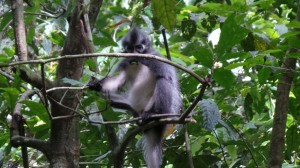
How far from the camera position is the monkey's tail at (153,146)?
3.34m

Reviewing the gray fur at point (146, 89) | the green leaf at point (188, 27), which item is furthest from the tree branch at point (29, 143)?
the green leaf at point (188, 27)

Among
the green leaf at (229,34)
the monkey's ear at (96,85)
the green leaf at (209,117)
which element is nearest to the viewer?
the green leaf at (229,34)

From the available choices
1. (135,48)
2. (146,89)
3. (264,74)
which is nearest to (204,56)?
(264,74)

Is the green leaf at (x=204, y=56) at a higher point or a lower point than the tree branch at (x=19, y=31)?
lower

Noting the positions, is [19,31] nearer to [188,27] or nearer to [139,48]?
[188,27]

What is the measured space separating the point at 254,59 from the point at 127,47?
1712mm

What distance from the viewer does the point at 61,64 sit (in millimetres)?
2533

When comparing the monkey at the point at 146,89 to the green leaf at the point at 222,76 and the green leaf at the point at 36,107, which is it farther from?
the green leaf at the point at 222,76

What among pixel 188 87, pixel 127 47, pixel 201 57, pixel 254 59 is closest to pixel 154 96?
pixel 127 47

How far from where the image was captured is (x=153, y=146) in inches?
136

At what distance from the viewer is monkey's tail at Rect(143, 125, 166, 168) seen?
3.34m

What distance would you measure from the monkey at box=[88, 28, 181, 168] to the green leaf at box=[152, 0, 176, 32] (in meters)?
1.85

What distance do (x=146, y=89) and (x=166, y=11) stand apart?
9.08 feet

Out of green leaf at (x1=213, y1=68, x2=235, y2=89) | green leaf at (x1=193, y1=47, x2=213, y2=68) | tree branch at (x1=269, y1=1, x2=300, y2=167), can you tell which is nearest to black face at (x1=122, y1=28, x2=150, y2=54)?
tree branch at (x1=269, y1=1, x2=300, y2=167)
